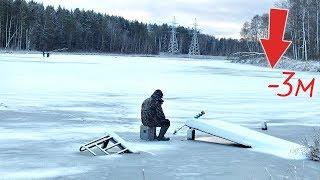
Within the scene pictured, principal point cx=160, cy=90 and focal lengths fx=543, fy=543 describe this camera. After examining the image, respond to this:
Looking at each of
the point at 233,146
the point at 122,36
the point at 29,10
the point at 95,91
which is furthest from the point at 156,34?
the point at 233,146

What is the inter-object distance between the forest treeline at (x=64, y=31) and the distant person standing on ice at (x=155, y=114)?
313ft

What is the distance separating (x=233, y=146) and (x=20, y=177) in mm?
5316

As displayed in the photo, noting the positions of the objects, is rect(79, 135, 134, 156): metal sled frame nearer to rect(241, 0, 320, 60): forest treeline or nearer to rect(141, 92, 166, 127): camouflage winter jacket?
rect(141, 92, 166, 127): camouflage winter jacket

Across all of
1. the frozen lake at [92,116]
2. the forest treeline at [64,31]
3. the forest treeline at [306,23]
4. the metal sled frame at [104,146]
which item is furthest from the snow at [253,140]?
the forest treeline at [64,31]

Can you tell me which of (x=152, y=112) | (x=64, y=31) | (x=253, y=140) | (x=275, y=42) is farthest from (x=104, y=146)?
(x=64, y=31)

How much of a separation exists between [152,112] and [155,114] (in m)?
0.10

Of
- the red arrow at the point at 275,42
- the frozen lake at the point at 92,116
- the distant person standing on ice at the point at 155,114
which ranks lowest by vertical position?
the frozen lake at the point at 92,116

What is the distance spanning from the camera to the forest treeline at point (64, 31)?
111 m

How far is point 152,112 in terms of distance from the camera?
486 inches

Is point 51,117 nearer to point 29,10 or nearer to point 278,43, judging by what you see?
point 278,43

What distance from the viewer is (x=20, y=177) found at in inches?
323

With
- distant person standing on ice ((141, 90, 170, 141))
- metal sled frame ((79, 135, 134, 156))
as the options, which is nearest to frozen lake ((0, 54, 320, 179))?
metal sled frame ((79, 135, 134, 156))

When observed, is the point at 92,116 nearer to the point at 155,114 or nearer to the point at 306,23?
the point at 155,114

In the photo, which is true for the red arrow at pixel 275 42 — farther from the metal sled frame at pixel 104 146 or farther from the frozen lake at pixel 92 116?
the metal sled frame at pixel 104 146
